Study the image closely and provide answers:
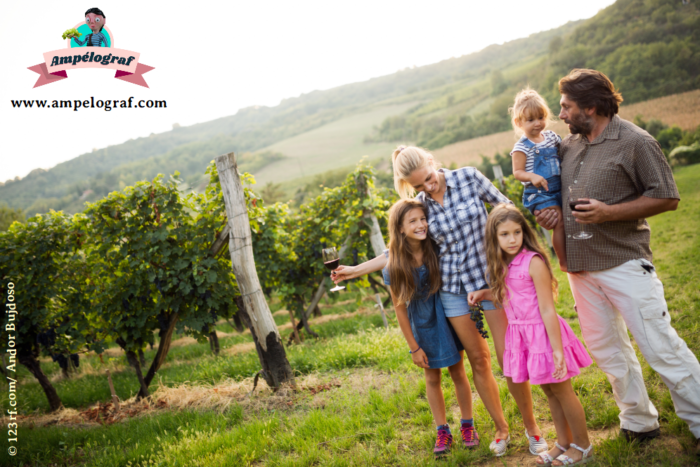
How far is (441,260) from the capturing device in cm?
260

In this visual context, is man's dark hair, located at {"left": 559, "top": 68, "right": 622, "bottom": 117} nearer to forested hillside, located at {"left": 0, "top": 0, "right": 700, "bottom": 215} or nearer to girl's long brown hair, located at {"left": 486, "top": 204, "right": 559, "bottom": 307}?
girl's long brown hair, located at {"left": 486, "top": 204, "right": 559, "bottom": 307}

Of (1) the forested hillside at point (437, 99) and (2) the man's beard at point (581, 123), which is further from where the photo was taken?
(1) the forested hillside at point (437, 99)

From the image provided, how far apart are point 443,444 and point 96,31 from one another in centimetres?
619

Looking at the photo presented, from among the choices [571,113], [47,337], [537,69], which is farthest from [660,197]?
[537,69]

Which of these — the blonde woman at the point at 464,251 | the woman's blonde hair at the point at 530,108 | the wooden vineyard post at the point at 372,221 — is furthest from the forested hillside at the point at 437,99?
the woman's blonde hair at the point at 530,108

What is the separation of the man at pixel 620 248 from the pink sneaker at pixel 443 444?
42.4 inches

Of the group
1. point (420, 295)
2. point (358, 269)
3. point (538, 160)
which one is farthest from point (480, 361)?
point (538, 160)

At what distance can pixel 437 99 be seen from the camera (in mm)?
62312

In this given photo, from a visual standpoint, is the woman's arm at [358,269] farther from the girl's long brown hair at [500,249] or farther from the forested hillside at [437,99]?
the forested hillside at [437,99]

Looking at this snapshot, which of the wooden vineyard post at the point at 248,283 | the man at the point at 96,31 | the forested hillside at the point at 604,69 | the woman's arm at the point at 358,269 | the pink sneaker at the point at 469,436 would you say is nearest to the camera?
the pink sneaker at the point at 469,436

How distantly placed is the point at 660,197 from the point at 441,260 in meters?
1.22

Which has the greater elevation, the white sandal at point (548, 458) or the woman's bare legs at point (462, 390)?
the woman's bare legs at point (462, 390)

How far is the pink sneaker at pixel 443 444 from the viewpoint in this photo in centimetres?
265

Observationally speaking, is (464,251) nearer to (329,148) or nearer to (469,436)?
(469,436)
